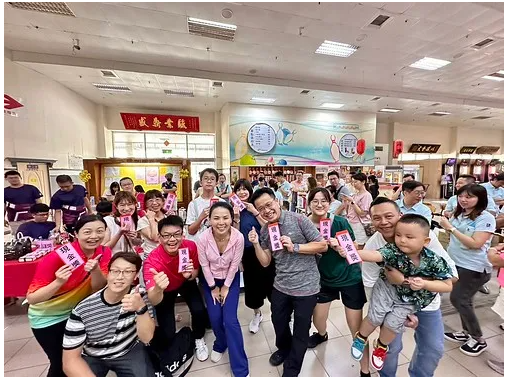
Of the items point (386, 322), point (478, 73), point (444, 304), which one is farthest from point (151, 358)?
point (478, 73)

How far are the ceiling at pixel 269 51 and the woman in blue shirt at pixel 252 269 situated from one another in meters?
3.95

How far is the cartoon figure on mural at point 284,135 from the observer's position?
9.71 metres

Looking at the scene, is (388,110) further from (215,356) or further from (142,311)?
(142,311)

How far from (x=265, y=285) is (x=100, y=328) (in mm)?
1410

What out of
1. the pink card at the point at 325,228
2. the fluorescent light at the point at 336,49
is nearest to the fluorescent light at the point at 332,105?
the fluorescent light at the point at 336,49

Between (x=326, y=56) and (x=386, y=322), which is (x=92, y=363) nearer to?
(x=386, y=322)

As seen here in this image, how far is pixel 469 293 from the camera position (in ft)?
6.73

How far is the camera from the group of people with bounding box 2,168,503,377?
57.4 inches

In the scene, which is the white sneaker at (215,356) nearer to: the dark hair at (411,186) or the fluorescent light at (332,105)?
the dark hair at (411,186)

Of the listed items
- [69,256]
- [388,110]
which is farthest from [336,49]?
[69,256]

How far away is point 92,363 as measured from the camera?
1521 mm

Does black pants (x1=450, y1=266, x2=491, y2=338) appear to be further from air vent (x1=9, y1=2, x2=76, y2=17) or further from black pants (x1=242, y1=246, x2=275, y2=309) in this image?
air vent (x1=9, y1=2, x2=76, y2=17)

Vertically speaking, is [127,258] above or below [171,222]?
below

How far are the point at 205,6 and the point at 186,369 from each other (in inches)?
208
